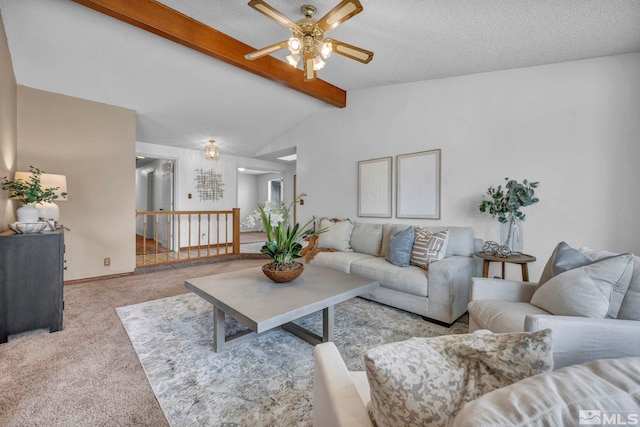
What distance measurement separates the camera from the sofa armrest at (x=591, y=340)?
98cm

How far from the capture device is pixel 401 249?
2844mm

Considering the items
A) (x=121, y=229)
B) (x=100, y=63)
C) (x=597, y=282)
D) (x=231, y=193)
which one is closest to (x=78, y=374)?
(x=121, y=229)

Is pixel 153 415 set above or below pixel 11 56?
below

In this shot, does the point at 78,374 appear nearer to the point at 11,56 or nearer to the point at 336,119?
the point at 11,56

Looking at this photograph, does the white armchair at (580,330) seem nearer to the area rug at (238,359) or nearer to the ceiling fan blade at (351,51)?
the area rug at (238,359)

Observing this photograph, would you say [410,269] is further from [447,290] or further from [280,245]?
[280,245]

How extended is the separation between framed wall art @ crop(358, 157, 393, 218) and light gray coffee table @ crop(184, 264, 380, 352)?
1.74 metres

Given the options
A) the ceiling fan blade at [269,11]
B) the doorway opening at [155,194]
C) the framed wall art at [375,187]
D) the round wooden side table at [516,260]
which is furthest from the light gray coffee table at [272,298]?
the doorway opening at [155,194]

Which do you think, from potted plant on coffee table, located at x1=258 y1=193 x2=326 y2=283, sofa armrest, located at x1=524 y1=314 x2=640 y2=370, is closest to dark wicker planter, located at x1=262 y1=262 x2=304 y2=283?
potted plant on coffee table, located at x1=258 y1=193 x2=326 y2=283

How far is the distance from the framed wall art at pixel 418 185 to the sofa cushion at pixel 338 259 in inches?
34.7

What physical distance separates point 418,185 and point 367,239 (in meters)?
0.97

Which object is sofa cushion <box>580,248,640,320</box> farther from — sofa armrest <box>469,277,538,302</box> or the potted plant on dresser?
the potted plant on dresser

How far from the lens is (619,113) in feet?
7.73

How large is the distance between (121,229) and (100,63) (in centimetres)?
212
